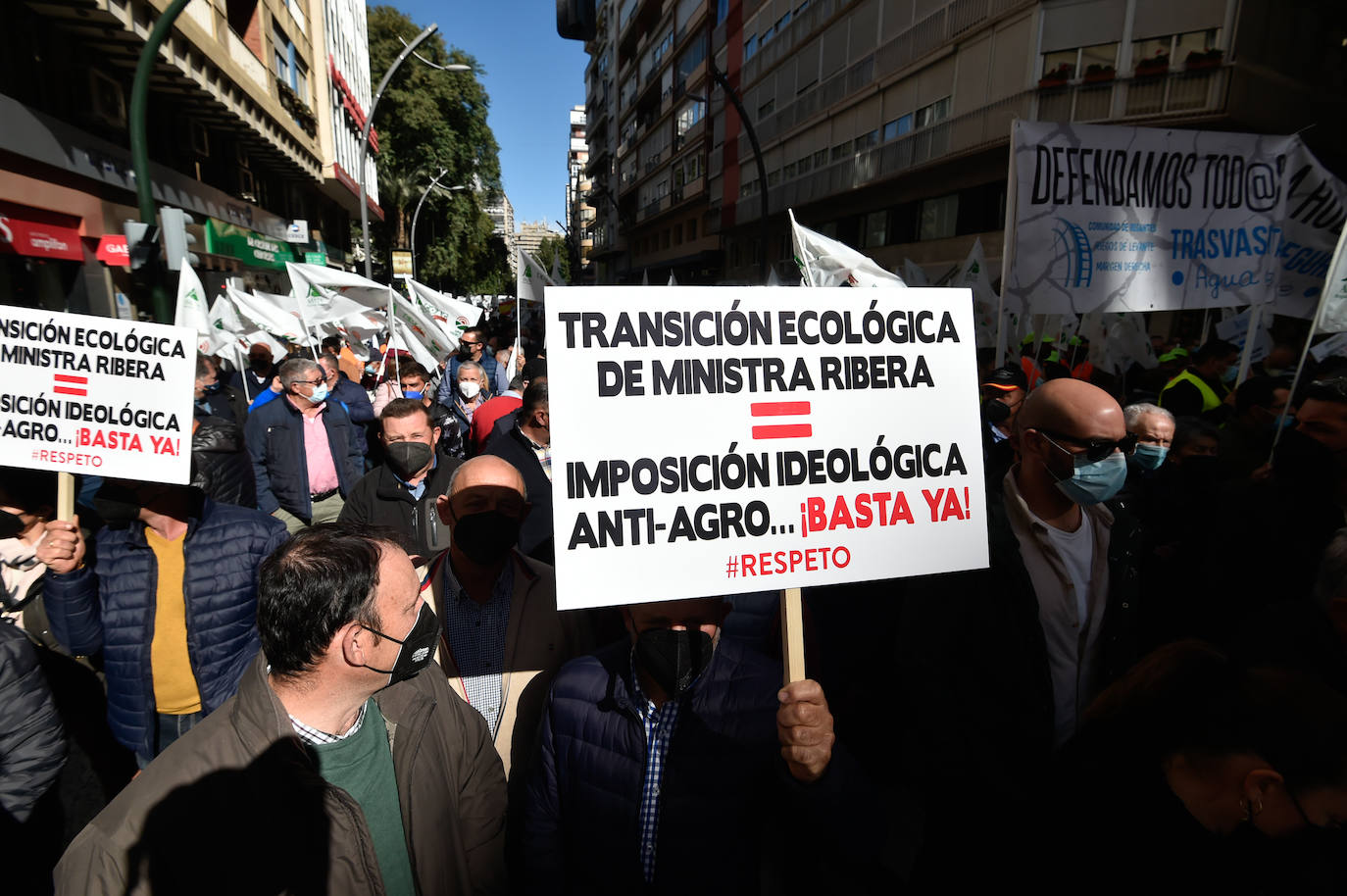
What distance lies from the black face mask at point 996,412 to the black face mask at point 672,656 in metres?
3.44

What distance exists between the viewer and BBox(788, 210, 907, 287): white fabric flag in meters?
6.04

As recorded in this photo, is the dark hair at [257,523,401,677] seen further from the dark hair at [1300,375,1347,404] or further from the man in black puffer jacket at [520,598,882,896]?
the dark hair at [1300,375,1347,404]

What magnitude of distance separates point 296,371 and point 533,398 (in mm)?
2270

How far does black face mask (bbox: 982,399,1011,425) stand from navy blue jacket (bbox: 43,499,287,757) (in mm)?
4272

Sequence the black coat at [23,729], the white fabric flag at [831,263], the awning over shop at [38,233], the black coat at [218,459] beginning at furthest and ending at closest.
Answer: the awning over shop at [38,233]
the white fabric flag at [831,263]
the black coat at [218,459]
the black coat at [23,729]

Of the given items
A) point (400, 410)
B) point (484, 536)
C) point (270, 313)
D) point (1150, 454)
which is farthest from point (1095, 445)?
point (270, 313)

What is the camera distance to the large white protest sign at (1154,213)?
397 centimetres

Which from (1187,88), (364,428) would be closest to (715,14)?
(1187,88)

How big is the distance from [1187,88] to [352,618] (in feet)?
58.1

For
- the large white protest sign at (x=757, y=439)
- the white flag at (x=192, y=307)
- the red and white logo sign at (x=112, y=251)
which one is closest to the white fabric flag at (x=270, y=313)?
the white flag at (x=192, y=307)

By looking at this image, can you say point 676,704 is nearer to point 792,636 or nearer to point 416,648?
point 792,636

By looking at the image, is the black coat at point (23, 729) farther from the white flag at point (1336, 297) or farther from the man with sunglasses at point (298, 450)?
the white flag at point (1336, 297)

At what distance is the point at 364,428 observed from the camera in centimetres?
629

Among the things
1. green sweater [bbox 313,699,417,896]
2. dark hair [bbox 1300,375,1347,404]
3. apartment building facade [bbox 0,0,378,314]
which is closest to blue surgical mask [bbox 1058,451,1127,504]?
dark hair [bbox 1300,375,1347,404]
